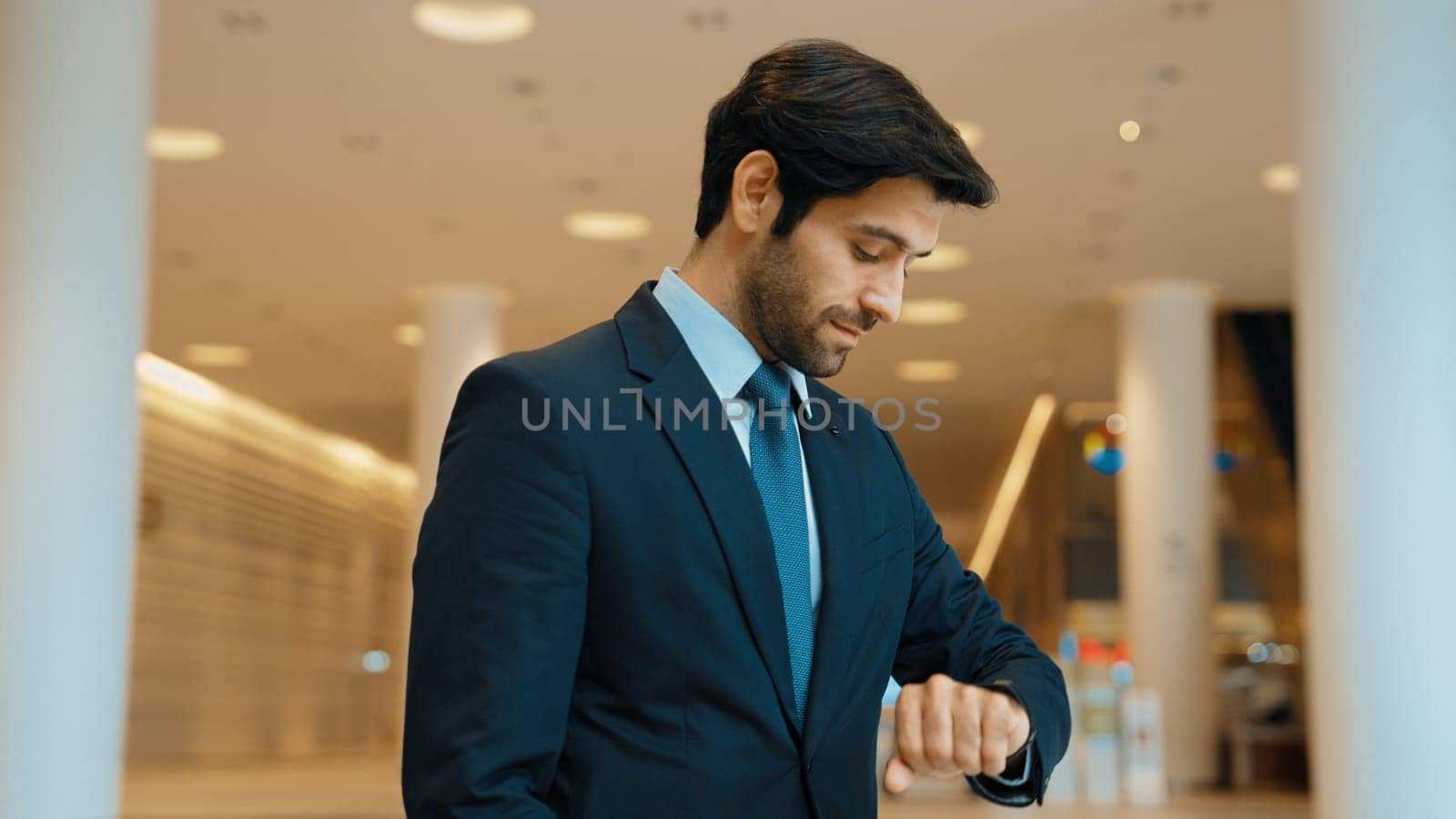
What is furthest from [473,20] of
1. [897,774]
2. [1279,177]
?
[897,774]

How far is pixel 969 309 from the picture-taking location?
11023 mm

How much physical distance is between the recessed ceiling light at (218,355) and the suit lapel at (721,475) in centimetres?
1509

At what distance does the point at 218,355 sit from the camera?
650 inches

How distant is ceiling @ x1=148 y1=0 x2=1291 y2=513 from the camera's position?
784 centimetres

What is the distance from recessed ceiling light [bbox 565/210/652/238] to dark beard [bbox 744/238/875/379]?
9.21m

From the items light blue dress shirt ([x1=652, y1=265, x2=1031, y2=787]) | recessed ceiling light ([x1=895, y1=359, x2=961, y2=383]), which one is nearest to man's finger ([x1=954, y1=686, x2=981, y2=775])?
light blue dress shirt ([x1=652, y1=265, x2=1031, y2=787])

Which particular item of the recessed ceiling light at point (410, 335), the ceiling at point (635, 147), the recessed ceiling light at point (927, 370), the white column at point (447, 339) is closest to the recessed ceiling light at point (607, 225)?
the ceiling at point (635, 147)

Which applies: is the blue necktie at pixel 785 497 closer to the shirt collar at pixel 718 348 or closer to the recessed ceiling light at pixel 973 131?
the shirt collar at pixel 718 348

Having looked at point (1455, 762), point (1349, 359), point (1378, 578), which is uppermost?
point (1349, 359)

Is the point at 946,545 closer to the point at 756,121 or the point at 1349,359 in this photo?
the point at 756,121

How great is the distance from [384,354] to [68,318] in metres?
9.95

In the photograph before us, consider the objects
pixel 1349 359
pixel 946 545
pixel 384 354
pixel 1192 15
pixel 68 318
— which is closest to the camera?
pixel 946 545

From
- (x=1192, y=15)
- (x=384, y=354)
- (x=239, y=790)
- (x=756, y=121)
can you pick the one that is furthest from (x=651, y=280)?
(x=384, y=354)

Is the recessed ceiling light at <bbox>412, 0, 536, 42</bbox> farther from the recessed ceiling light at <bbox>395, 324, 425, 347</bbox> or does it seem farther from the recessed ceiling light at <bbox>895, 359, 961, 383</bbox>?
the recessed ceiling light at <bbox>395, 324, 425, 347</bbox>
